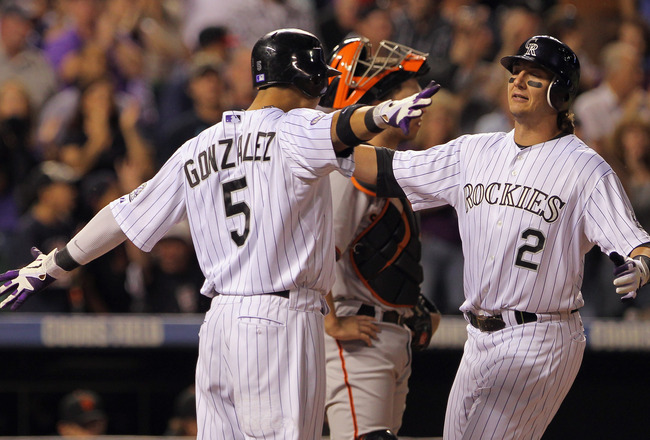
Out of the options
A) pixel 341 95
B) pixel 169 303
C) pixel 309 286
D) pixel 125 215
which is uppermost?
pixel 341 95

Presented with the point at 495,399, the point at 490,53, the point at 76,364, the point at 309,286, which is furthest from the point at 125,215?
the point at 490,53

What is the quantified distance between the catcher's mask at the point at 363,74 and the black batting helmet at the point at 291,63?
678 mm

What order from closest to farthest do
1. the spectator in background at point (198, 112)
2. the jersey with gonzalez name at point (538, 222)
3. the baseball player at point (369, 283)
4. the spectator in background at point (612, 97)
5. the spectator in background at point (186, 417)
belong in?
the jersey with gonzalez name at point (538, 222) < the baseball player at point (369, 283) < the spectator in background at point (186, 417) < the spectator in background at point (612, 97) < the spectator in background at point (198, 112)

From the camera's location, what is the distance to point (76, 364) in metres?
6.22

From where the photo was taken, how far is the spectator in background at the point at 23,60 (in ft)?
23.2

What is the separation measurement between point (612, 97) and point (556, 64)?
153 inches

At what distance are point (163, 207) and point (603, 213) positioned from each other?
4.68 feet

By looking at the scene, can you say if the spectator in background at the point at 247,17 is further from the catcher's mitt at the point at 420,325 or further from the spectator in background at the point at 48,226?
the catcher's mitt at the point at 420,325

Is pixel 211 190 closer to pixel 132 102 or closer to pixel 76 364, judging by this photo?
pixel 76 364

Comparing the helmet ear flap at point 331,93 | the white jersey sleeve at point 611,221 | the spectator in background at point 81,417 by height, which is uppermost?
the helmet ear flap at point 331,93

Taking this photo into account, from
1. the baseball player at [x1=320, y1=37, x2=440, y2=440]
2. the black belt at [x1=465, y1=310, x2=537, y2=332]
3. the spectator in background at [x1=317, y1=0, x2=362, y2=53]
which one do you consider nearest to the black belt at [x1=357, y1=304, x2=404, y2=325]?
the baseball player at [x1=320, y1=37, x2=440, y2=440]

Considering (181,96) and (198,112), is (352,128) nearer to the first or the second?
(198,112)

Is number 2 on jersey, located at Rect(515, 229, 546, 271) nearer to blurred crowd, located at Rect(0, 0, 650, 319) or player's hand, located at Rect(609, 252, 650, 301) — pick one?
player's hand, located at Rect(609, 252, 650, 301)

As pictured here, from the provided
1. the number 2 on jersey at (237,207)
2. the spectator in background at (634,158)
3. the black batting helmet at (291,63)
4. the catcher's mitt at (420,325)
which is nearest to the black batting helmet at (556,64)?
the black batting helmet at (291,63)
